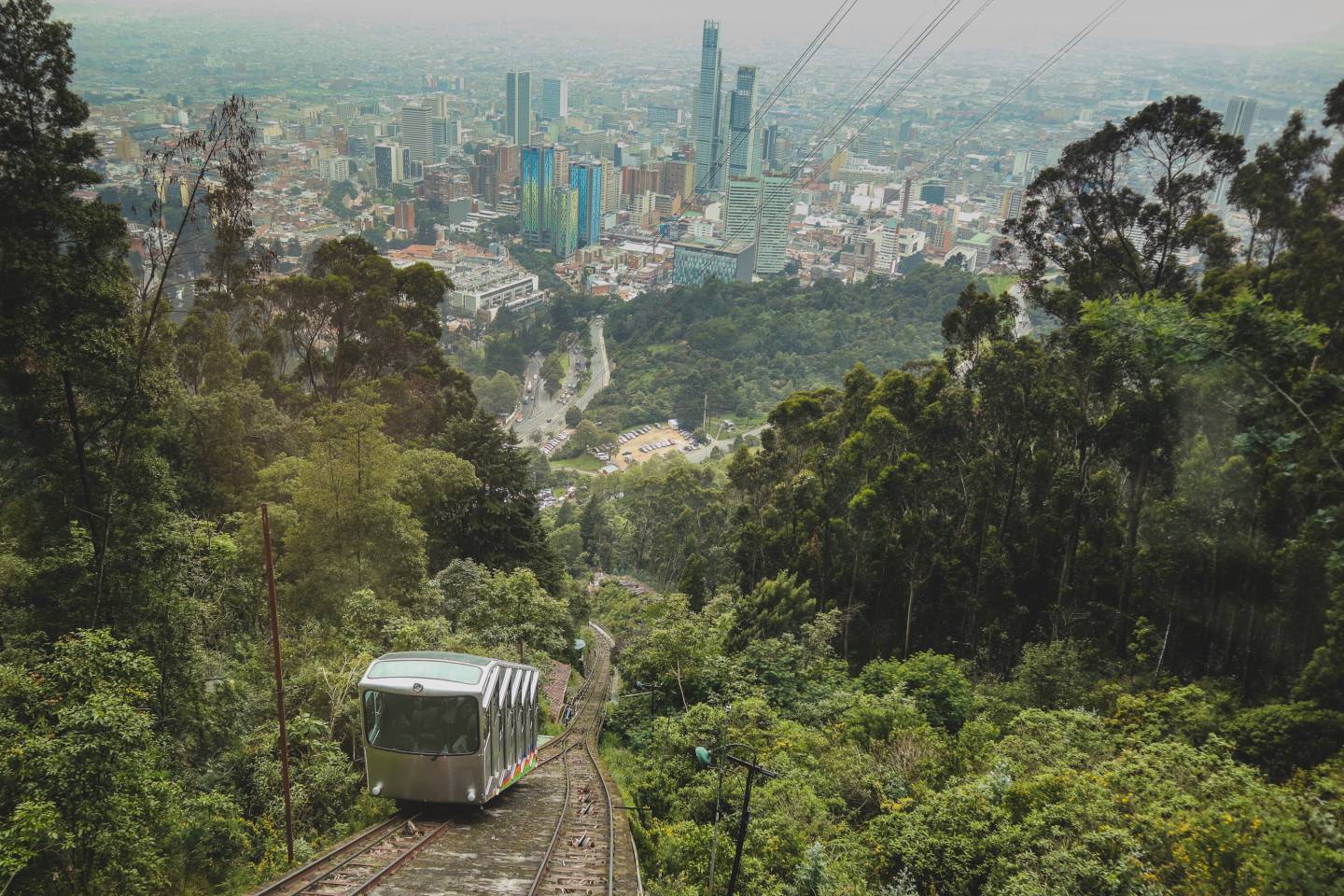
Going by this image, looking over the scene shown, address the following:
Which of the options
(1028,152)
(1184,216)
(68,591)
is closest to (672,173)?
(1028,152)

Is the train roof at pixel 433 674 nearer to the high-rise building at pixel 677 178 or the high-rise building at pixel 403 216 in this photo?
the high-rise building at pixel 403 216

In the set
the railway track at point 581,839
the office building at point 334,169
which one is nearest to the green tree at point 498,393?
the railway track at point 581,839

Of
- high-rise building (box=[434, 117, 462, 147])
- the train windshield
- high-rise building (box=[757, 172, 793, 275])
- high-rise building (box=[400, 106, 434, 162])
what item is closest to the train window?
the train windshield

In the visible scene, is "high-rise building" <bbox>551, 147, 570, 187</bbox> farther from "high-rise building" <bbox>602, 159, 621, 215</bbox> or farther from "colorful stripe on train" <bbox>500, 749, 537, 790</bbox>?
"colorful stripe on train" <bbox>500, 749, 537, 790</bbox>

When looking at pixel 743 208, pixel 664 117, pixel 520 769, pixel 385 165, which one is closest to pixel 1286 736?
pixel 520 769

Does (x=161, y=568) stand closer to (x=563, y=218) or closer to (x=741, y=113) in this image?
(x=563, y=218)

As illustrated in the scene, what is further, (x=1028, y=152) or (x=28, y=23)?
(x=1028, y=152)

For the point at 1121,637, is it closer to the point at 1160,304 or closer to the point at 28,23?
the point at 1160,304
